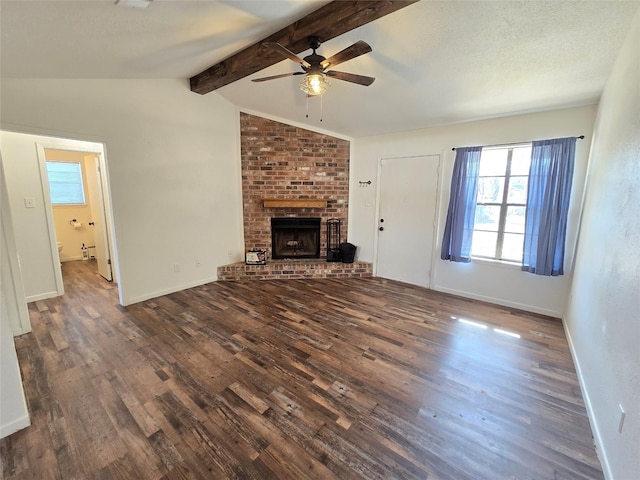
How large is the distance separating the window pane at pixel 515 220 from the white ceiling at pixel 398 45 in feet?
3.96

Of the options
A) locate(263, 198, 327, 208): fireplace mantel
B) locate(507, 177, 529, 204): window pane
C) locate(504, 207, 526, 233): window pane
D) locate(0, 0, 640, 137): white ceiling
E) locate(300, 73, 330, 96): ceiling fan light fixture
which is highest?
locate(0, 0, 640, 137): white ceiling

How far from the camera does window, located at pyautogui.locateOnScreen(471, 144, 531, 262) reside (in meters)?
Answer: 3.36

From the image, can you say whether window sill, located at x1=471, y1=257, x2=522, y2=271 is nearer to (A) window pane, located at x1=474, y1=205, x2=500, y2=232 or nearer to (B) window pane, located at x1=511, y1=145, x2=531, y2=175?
(A) window pane, located at x1=474, y1=205, x2=500, y2=232

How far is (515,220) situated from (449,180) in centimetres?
100

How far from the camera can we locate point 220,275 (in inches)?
172

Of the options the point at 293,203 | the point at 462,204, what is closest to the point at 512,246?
the point at 462,204

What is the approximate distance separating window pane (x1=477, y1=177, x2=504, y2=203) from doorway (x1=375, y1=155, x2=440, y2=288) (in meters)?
0.58

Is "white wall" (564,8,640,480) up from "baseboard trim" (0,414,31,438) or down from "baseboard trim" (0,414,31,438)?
up

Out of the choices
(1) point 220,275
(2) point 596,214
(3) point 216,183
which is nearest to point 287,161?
(3) point 216,183

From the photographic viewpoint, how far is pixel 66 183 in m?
5.11

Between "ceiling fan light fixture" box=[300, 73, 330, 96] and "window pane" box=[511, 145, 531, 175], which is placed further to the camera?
"window pane" box=[511, 145, 531, 175]

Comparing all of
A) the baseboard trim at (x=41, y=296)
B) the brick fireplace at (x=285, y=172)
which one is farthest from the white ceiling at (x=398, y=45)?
the baseboard trim at (x=41, y=296)

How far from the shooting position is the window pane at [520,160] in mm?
3297

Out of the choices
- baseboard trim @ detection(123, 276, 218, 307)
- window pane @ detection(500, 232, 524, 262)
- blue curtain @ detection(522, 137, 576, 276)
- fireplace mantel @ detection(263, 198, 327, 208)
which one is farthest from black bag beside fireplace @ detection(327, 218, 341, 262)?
blue curtain @ detection(522, 137, 576, 276)
